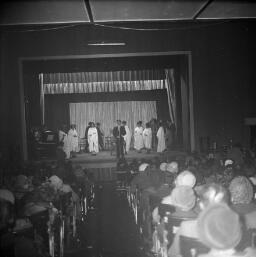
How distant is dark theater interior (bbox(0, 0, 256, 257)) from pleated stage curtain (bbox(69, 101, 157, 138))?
0.05 m

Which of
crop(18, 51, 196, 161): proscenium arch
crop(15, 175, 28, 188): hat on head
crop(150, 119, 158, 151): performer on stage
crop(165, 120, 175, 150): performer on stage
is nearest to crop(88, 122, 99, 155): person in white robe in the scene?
crop(150, 119, 158, 151): performer on stage

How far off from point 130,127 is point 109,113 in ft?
4.41

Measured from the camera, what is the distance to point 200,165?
7672 millimetres

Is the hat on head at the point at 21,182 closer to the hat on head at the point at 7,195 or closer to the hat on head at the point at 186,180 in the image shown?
the hat on head at the point at 7,195

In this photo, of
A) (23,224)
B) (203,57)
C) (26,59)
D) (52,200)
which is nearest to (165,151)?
(203,57)

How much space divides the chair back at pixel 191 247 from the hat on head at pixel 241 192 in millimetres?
1009

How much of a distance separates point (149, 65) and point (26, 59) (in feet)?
15.8

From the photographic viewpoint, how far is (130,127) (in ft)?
69.5

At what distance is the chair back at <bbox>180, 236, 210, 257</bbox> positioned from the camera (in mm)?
3340

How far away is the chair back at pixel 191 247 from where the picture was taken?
3340mm

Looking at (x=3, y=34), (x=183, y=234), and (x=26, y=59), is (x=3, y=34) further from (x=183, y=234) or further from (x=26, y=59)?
(x=183, y=234)

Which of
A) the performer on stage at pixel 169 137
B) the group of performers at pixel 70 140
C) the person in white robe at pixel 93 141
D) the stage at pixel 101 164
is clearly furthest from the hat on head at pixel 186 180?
the person in white robe at pixel 93 141

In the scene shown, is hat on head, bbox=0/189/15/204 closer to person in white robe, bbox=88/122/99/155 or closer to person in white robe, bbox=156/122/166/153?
person in white robe, bbox=156/122/166/153

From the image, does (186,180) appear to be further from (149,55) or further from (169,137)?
(169,137)
